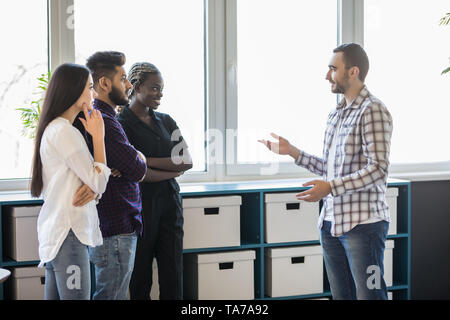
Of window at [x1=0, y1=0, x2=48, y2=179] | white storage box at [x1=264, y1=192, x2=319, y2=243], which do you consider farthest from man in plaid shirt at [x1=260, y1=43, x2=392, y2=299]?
window at [x1=0, y1=0, x2=48, y2=179]

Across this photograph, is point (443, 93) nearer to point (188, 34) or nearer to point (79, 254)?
point (188, 34)

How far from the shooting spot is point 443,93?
13.1ft

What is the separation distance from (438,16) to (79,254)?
3134mm

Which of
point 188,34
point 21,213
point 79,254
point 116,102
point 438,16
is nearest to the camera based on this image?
point 79,254

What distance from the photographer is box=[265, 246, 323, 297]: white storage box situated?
3201mm

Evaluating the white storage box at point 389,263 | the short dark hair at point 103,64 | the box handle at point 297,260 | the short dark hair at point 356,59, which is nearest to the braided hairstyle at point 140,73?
the short dark hair at point 103,64

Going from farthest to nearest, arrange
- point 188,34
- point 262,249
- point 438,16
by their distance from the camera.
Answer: point 438,16 < point 188,34 < point 262,249

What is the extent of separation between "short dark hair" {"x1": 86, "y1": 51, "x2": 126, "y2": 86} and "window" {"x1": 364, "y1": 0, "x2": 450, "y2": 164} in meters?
2.14

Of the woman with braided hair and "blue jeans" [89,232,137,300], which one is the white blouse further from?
the woman with braided hair

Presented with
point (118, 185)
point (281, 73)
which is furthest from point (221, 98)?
point (118, 185)

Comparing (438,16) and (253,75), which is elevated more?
(438,16)

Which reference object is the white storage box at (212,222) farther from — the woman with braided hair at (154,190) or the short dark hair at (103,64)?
the short dark hair at (103,64)

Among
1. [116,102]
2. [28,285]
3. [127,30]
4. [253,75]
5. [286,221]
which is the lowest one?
[28,285]

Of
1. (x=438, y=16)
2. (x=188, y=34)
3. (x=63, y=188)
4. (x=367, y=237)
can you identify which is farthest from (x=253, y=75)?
(x=63, y=188)
